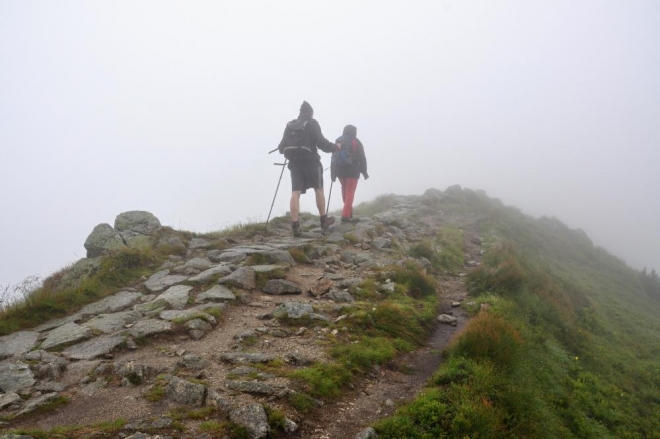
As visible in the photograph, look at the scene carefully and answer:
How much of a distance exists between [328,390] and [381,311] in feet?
8.83

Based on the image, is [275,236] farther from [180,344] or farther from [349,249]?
[180,344]

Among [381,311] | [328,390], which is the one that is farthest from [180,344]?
[381,311]

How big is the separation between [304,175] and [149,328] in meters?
7.13

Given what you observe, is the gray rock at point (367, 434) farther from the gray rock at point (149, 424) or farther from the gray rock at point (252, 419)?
Result: the gray rock at point (149, 424)

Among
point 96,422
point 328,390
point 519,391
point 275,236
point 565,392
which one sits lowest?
point 565,392

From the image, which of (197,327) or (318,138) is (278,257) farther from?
(318,138)

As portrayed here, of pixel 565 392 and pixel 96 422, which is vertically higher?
pixel 96 422

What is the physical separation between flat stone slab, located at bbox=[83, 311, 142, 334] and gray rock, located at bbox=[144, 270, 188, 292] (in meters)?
1.27

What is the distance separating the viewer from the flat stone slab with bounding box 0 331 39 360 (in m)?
5.89

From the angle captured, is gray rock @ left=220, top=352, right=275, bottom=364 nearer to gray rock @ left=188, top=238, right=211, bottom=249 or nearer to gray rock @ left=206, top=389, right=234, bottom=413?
gray rock @ left=206, top=389, right=234, bottom=413

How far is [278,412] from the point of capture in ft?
14.1

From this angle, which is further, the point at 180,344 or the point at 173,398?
the point at 180,344

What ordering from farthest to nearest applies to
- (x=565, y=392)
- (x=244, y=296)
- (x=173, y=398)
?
1. (x=244, y=296)
2. (x=565, y=392)
3. (x=173, y=398)

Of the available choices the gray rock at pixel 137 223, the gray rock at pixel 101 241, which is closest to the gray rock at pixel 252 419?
the gray rock at pixel 101 241
